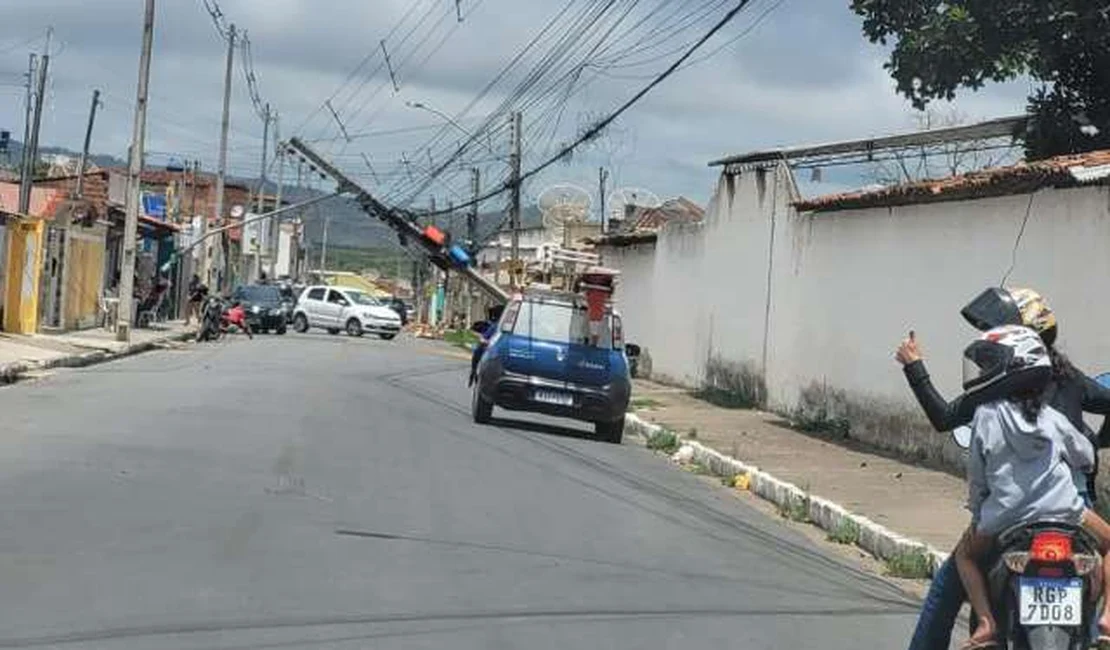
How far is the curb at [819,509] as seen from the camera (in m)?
10.1

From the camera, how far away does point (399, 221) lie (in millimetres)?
45938

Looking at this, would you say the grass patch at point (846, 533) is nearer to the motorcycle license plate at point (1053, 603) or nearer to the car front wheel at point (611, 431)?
the motorcycle license plate at point (1053, 603)

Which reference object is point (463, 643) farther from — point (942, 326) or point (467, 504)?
point (942, 326)

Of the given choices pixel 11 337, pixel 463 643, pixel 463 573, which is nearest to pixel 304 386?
pixel 11 337

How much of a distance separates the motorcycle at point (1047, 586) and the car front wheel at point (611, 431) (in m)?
13.6

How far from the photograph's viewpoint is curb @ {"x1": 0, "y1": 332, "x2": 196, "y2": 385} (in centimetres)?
2238

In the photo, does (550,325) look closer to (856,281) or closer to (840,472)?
(856,281)

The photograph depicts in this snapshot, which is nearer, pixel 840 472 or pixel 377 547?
pixel 377 547

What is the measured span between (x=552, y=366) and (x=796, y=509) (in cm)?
586

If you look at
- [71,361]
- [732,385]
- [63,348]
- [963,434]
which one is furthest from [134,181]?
[963,434]

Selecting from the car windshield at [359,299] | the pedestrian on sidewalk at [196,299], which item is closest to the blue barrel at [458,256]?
the pedestrian on sidewalk at [196,299]

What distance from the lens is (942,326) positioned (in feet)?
52.1

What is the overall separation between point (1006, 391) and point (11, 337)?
29.1 meters

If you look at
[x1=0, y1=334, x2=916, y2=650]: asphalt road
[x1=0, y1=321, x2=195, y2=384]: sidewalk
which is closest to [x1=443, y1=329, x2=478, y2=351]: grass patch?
[x1=0, y1=321, x2=195, y2=384]: sidewalk
